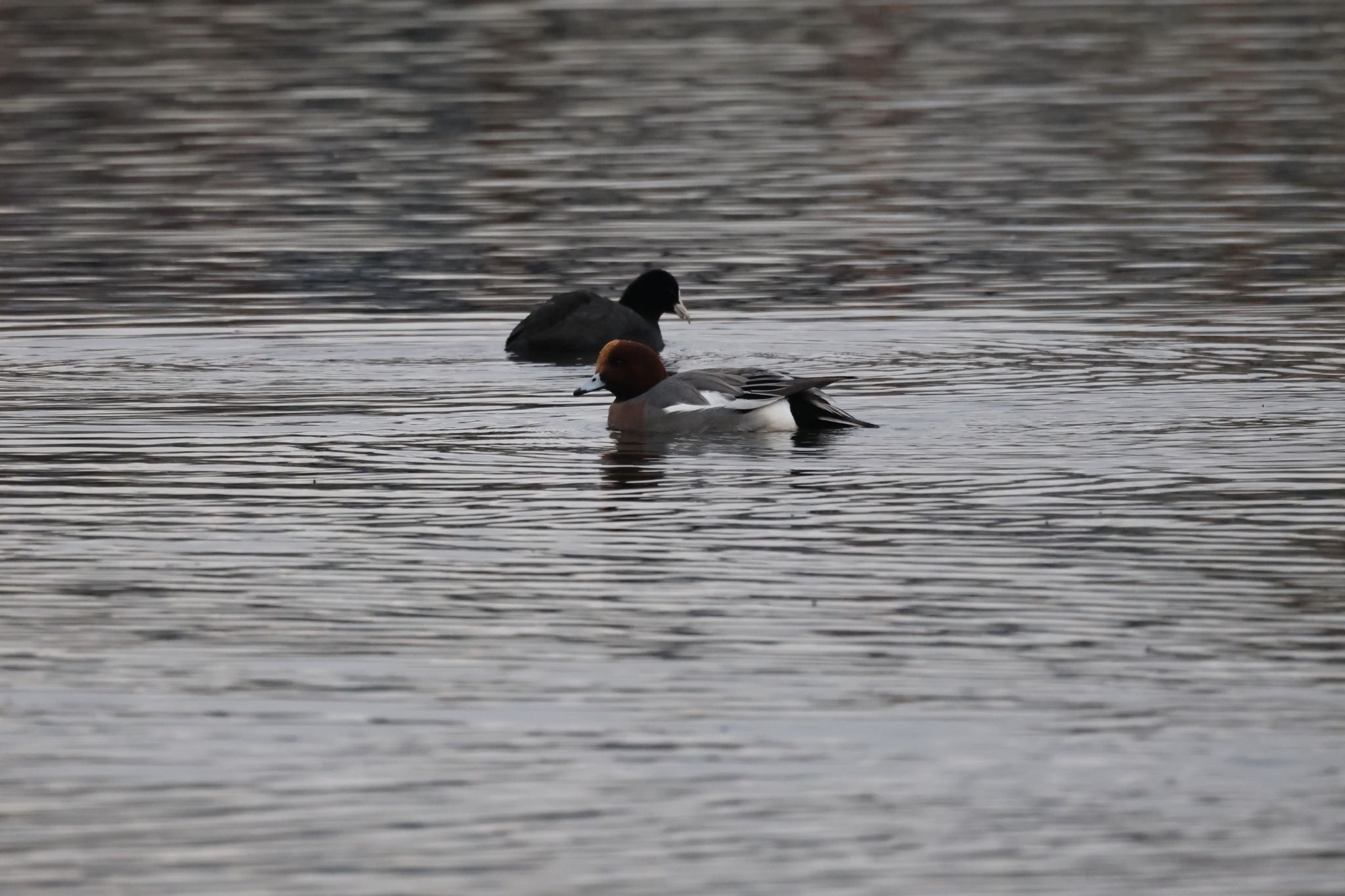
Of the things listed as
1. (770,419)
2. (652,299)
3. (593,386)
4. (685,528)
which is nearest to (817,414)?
(770,419)

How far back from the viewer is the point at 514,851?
7391 millimetres

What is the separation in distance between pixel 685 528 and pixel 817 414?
9.32ft

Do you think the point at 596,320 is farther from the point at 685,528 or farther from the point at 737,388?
the point at 685,528

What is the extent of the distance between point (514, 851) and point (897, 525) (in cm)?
451

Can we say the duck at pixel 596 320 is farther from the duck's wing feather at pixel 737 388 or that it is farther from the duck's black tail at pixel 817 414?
the duck's black tail at pixel 817 414

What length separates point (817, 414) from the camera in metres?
14.4

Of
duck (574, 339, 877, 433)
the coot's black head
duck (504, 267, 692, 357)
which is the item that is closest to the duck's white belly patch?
duck (574, 339, 877, 433)

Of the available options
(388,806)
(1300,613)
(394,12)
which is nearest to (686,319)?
(1300,613)

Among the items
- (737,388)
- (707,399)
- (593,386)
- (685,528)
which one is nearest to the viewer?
(685,528)

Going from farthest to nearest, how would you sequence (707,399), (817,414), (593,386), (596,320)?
(596,320) < (593,386) < (707,399) < (817,414)

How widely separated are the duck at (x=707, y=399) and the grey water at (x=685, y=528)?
0.16 metres

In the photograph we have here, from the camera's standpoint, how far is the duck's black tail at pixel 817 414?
47.0ft

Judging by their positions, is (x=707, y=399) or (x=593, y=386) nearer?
(x=707, y=399)

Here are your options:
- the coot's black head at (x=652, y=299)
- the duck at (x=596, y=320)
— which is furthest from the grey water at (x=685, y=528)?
the coot's black head at (x=652, y=299)
